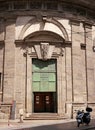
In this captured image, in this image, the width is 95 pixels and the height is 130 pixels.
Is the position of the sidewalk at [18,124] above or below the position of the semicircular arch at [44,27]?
below

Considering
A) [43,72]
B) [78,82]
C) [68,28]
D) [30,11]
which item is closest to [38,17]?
[30,11]

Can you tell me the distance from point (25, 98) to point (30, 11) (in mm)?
8984

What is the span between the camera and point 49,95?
3033 cm

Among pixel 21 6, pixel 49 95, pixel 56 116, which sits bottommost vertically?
pixel 56 116

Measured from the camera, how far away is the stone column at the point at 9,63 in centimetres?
2883

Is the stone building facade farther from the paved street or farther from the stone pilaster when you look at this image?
the paved street

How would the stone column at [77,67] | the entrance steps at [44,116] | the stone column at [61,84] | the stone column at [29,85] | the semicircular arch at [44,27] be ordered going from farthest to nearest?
the semicircular arch at [44,27], the stone column at [77,67], the stone column at [61,84], the stone column at [29,85], the entrance steps at [44,116]

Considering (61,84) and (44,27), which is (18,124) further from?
(44,27)

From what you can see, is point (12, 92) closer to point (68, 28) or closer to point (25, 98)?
point (25, 98)

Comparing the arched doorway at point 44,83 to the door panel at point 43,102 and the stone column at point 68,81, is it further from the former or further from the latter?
the stone column at point 68,81

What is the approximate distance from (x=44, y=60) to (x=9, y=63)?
357 centimetres

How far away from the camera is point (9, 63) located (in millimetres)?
29500

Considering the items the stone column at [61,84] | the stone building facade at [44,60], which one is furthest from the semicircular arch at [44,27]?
the stone column at [61,84]

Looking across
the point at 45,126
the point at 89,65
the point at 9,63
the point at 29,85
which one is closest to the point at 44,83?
the point at 29,85
